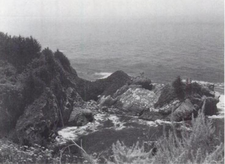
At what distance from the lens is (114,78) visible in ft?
78.7

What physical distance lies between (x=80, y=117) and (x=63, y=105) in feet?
4.15

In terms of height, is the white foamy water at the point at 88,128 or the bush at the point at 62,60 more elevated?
the bush at the point at 62,60

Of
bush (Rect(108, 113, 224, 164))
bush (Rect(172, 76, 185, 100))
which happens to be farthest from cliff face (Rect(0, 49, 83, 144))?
bush (Rect(108, 113, 224, 164))

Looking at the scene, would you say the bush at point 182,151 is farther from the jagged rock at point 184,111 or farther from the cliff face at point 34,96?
the jagged rock at point 184,111

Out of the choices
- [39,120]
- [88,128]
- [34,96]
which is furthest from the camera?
[34,96]

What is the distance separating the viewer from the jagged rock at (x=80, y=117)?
16.9m

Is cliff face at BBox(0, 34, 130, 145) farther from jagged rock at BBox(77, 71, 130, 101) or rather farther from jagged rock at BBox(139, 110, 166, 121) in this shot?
jagged rock at BBox(139, 110, 166, 121)

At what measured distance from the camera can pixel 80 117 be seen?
17.2 meters

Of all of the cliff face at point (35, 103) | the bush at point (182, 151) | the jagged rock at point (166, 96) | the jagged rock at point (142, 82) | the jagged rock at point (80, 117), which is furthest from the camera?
the jagged rock at point (142, 82)

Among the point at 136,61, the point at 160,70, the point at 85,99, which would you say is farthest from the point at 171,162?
the point at 136,61

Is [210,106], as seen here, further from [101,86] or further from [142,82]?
[101,86]

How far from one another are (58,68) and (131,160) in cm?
1548

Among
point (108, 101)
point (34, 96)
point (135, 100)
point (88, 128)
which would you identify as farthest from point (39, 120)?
point (135, 100)

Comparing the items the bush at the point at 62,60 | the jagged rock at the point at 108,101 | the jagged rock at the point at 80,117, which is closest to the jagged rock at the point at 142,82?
the jagged rock at the point at 108,101
